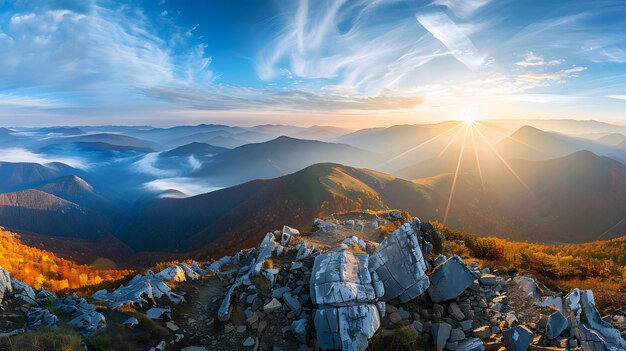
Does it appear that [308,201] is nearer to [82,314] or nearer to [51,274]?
[51,274]

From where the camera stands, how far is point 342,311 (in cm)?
1158

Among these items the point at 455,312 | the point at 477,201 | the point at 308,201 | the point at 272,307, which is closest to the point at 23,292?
the point at 272,307

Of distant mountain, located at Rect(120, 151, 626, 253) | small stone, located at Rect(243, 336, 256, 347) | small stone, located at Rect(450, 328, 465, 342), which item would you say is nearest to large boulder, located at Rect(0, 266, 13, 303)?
small stone, located at Rect(243, 336, 256, 347)

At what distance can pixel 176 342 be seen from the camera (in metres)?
11.4

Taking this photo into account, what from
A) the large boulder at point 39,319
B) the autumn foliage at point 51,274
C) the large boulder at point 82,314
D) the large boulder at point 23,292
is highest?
the large boulder at point 23,292

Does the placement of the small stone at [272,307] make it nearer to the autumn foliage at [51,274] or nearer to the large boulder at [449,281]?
the large boulder at [449,281]

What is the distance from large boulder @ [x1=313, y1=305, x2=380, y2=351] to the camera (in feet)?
35.4

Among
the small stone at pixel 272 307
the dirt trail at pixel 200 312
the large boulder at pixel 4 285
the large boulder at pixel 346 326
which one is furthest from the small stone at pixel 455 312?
the large boulder at pixel 4 285

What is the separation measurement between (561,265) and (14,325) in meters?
27.4

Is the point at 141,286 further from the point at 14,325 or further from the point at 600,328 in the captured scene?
the point at 600,328

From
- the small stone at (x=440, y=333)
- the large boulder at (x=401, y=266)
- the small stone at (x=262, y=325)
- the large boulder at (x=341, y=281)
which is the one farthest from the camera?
the large boulder at (x=401, y=266)

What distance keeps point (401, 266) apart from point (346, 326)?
448cm

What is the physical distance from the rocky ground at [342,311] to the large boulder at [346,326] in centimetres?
4

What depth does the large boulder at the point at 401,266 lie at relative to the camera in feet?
44.2
